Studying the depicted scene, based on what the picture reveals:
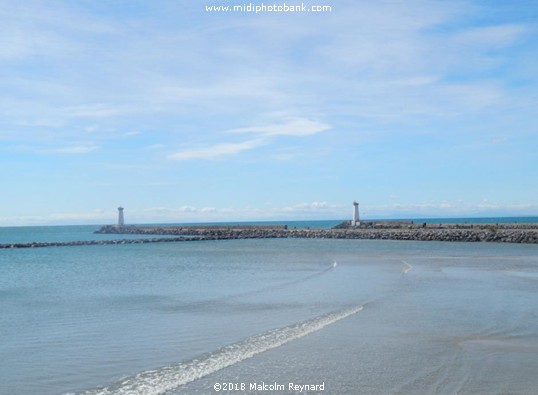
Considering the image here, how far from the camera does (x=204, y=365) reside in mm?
9328

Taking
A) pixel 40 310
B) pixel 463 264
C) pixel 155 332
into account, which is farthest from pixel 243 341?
pixel 463 264

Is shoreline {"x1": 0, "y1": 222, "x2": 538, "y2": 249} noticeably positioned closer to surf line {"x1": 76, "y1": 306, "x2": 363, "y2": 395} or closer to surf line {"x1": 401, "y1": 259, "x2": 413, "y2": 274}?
surf line {"x1": 401, "y1": 259, "x2": 413, "y2": 274}

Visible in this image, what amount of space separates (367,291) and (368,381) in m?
9.75

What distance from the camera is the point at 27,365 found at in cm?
955

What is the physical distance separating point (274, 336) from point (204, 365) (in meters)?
2.34

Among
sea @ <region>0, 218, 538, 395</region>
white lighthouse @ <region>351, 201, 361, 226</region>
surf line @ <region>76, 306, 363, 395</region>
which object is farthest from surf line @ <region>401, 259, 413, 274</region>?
white lighthouse @ <region>351, 201, 361, 226</region>

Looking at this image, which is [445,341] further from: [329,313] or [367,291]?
[367,291]

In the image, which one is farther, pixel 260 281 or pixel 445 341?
pixel 260 281

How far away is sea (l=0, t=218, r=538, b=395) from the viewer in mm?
8508

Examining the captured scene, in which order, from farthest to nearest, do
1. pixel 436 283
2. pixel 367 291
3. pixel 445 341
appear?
1. pixel 436 283
2. pixel 367 291
3. pixel 445 341

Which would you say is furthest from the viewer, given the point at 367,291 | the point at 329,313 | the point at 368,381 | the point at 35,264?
the point at 35,264

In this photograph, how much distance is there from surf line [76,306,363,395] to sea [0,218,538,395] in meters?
0.03

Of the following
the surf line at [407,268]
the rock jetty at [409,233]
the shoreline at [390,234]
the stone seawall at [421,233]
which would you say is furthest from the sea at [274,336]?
the shoreline at [390,234]

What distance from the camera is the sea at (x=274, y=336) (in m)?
8.51
